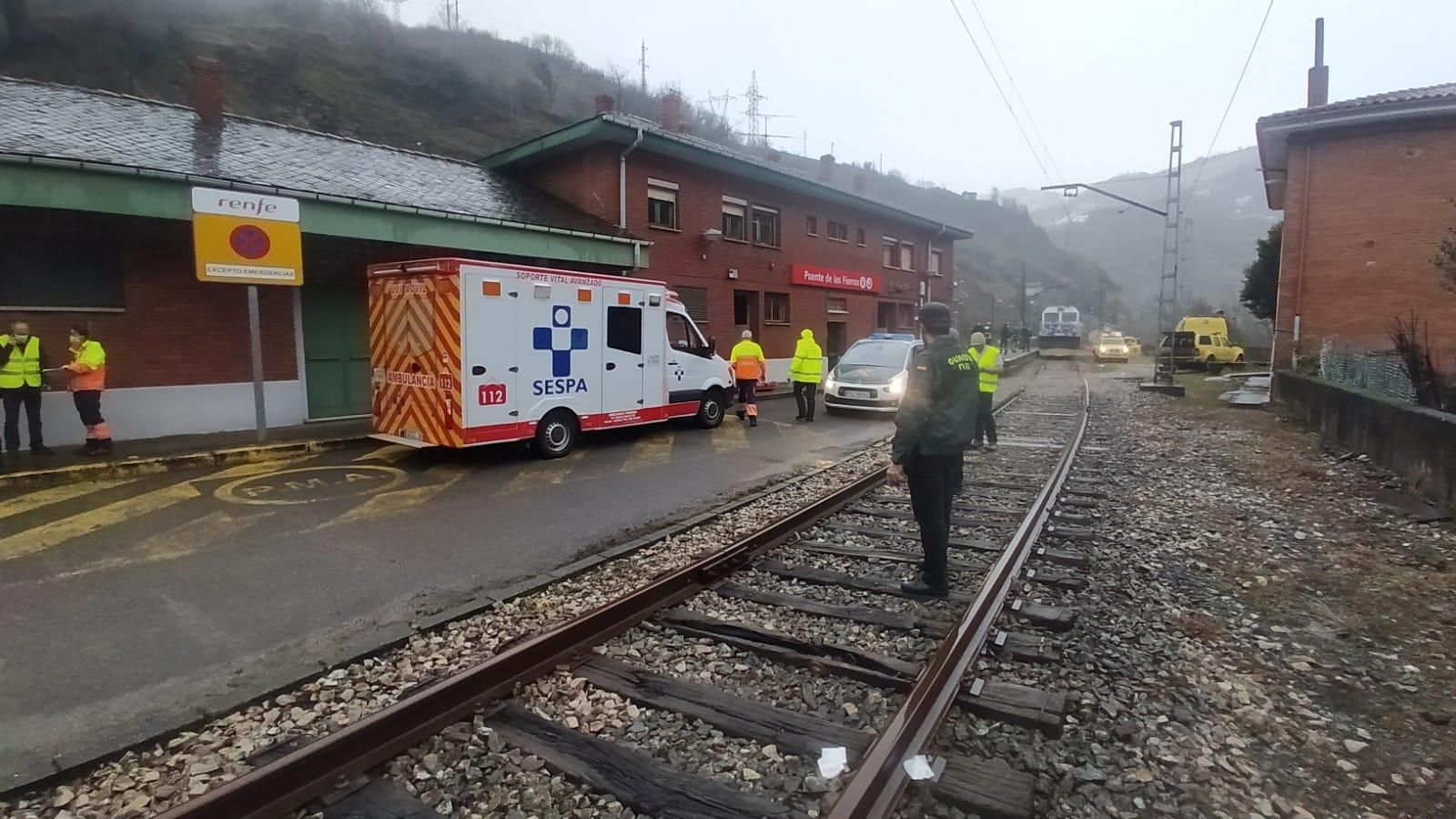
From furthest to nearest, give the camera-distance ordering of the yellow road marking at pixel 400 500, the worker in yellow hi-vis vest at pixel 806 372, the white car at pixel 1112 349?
the white car at pixel 1112 349 → the worker in yellow hi-vis vest at pixel 806 372 → the yellow road marking at pixel 400 500

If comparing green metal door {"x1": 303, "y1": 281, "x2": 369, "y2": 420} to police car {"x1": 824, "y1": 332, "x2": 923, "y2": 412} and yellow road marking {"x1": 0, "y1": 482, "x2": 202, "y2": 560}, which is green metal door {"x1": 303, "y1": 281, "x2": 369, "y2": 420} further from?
police car {"x1": 824, "y1": 332, "x2": 923, "y2": 412}

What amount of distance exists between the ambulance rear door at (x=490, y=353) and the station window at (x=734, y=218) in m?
12.5

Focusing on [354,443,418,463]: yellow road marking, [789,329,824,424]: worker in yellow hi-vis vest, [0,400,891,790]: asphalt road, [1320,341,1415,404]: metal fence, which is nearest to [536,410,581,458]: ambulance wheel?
[0,400,891,790]: asphalt road

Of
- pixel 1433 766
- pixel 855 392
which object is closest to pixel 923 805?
pixel 1433 766

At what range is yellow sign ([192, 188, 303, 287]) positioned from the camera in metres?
9.15

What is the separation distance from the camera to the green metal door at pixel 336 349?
40.8 feet

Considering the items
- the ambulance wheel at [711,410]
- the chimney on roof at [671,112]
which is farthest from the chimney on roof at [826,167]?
the ambulance wheel at [711,410]

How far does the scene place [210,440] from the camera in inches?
404

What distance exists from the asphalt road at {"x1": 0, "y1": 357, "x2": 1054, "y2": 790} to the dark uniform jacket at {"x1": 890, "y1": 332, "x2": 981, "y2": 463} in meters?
2.79

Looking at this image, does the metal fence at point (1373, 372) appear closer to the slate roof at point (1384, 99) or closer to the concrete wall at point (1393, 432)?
the concrete wall at point (1393, 432)

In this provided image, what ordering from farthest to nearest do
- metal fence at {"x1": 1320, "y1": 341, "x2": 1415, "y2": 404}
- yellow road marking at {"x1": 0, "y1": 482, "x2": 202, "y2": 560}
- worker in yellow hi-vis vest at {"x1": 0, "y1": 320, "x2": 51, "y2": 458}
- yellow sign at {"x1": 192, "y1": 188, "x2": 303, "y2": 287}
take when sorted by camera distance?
1. metal fence at {"x1": 1320, "y1": 341, "x2": 1415, "y2": 404}
2. yellow sign at {"x1": 192, "y1": 188, "x2": 303, "y2": 287}
3. worker in yellow hi-vis vest at {"x1": 0, "y1": 320, "x2": 51, "y2": 458}
4. yellow road marking at {"x1": 0, "y1": 482, "x2": 202, "y2": 560}

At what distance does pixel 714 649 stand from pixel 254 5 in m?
73.5

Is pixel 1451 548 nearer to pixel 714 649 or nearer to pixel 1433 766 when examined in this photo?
pixel 1433 766

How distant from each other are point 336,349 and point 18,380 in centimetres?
427
